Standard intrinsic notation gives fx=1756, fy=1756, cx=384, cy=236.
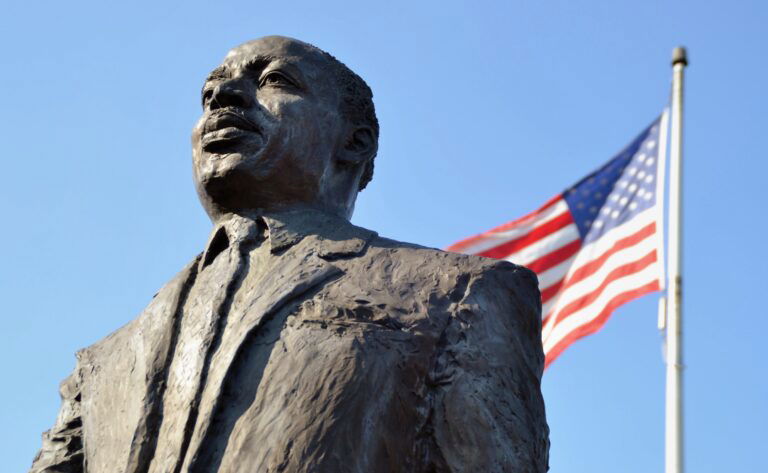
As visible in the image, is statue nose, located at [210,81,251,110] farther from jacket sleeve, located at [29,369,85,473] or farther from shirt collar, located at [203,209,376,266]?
jacket sleeve, located at [29,369,85,473]

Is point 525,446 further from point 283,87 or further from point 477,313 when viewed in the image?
point 283,87

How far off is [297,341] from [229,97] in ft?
4.23

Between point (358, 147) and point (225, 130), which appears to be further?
point (358, 147)

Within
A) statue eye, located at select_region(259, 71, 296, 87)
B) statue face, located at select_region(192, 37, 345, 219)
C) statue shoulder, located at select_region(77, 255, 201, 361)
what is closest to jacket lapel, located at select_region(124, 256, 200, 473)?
statue shoulder, located at select_region(77, 255, 201, 361)

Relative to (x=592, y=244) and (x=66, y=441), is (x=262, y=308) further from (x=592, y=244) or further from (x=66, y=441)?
(x=592, y=244)

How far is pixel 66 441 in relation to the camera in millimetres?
6266

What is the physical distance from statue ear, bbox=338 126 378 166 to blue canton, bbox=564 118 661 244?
8914 millimetres

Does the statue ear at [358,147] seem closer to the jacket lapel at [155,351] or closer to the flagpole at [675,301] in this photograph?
the jacket lapel at [155,351]

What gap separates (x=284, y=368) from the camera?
223 inches

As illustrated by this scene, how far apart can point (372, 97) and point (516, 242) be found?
905cm

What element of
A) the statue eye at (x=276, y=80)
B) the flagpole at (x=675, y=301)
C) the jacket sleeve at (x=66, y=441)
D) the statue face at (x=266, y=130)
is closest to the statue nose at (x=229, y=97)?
the statue face at (x=266, y=130)

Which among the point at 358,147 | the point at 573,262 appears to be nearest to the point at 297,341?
the point at 358,147

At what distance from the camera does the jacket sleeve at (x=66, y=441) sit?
6.21 meters

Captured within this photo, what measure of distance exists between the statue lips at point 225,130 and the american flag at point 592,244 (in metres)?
8.48
